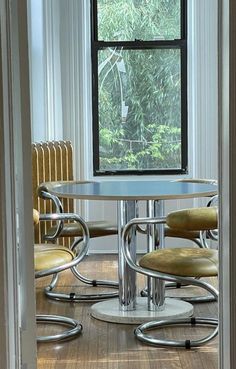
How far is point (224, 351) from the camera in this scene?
2439mm

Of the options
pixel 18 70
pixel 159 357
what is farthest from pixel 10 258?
pixel 159 357

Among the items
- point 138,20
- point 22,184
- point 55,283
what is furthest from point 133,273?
point 138,20

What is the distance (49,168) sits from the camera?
5.79 meters

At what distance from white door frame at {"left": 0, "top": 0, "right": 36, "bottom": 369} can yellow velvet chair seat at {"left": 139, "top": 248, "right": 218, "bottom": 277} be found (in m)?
1.43

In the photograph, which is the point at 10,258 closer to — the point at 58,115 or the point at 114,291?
the point at 114,291

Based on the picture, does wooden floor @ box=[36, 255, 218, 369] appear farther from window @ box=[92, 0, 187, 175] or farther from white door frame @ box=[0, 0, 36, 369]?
window @ box=[92, 0, 187, 175]

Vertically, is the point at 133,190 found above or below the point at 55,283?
above

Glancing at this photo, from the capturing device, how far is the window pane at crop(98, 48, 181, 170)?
23.0ft

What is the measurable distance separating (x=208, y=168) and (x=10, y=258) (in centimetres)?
463

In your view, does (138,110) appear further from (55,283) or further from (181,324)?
(181,324)

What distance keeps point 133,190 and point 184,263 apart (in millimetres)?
822

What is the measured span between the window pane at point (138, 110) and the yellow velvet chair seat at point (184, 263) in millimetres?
2936

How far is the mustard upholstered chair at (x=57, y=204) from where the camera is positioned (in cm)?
507
